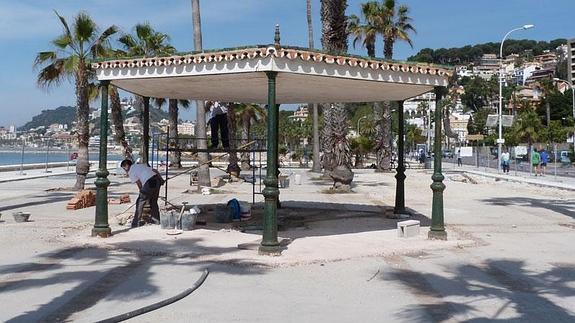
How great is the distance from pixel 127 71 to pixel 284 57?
3175 millimetres

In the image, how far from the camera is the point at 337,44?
2266 cm

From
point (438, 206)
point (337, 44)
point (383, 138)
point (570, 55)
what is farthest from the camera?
point (570, 55)

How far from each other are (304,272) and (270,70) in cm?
305

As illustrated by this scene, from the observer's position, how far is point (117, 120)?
107 feet

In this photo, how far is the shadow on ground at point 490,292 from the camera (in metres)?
6.24

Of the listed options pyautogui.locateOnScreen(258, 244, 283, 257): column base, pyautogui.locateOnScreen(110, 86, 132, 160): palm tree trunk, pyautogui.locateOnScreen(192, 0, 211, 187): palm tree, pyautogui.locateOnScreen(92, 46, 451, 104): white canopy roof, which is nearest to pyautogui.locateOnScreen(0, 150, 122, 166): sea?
pyautogui.locateOnScreen(110, 86, 132, 160): palm tree trunk

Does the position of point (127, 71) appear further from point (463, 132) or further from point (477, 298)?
point (463, 132)

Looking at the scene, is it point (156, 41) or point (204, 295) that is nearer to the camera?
point (204, 295)

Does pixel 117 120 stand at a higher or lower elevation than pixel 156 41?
lower

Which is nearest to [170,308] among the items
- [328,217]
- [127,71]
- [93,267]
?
[93,267]

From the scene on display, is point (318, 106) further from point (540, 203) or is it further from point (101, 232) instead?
point (101, 232)

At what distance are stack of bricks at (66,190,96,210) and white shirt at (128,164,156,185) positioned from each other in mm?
4891

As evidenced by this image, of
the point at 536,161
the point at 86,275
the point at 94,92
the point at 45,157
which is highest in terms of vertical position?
the point at 94,92

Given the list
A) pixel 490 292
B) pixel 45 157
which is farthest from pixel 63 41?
pixel 45 157
